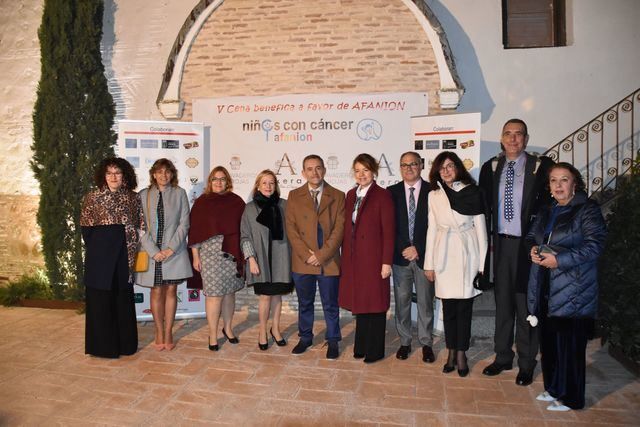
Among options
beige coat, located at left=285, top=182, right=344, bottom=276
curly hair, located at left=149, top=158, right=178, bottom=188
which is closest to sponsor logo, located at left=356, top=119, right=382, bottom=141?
beige coat, located at left=285, top=182, right=344, bottom=276

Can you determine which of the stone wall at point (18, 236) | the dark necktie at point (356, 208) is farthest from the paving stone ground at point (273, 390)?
the stone wall at point (18, 236)

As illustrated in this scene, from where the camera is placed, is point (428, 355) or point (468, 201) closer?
point (468, 201)

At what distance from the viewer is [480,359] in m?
4.07

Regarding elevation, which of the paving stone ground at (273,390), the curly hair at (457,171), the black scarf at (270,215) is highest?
the curly hair at (457,171)

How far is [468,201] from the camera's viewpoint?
3555 mm

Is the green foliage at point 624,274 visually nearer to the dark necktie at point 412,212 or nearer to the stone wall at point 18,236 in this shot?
the dark necktie at point 412,212

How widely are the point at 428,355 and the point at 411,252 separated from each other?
3.04 ft

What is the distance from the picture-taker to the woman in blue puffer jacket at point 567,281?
301 centimetres

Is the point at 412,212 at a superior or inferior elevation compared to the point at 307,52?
inferior

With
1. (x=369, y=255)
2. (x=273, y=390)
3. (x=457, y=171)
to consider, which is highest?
(x=457, y=171)

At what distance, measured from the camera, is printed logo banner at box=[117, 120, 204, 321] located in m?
5.30

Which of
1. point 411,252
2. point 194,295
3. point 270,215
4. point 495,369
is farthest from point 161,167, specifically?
point 495,369

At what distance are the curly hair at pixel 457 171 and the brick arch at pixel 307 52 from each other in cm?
198

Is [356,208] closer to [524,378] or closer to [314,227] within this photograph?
[314,227]
